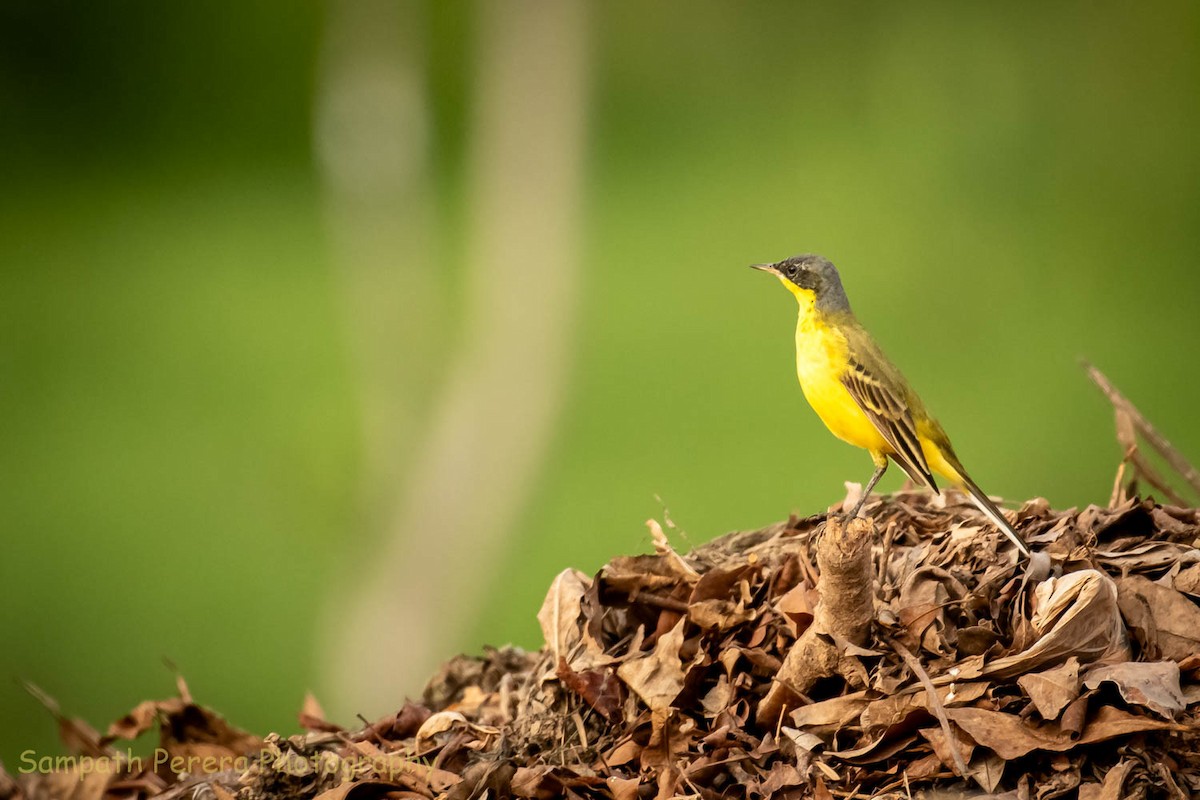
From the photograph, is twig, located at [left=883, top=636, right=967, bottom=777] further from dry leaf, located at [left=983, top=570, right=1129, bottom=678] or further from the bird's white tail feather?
the bird's white tail feather

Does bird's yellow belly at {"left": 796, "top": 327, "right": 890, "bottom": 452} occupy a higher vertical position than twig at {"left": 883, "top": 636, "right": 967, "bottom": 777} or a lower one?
higher

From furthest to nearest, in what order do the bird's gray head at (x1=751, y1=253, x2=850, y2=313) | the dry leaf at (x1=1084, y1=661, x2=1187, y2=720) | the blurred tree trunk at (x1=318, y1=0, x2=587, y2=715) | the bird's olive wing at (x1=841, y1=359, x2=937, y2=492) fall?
the blurred tree trunk at (x1=318, y1=0, x2=587, y2=715)
the bird's gray head at (x1=751, y1=253, x2=850, y2=313)
the bird's olive wing at (x1=841, y1=359, x2=937, y2=492)
the dry leaf at (x1=1084, y1=661, x2=1187, y2=720)

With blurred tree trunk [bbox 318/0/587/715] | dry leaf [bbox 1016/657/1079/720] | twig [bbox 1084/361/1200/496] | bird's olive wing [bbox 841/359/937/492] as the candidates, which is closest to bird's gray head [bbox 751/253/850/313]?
bird's olive wing [bbox 841/359/937/492]

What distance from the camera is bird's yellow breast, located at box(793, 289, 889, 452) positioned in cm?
155

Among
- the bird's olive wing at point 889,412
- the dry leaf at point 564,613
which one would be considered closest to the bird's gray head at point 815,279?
the bird's olive wing at point 889,412

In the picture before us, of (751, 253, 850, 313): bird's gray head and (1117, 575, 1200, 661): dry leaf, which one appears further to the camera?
(751, 253, 850, 313): bird's gray head

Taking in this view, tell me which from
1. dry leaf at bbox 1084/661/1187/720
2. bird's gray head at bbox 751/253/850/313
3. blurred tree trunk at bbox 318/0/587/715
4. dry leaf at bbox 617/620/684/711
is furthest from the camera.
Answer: blurred tree trunk at bbox 318/0/587/715

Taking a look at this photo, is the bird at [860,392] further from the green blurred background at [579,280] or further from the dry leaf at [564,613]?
the green blurred background at [579,280]

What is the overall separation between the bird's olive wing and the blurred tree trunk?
2.34 m

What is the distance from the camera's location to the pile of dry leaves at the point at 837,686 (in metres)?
1.01

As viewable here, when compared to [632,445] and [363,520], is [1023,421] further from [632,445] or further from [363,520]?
[363,520]

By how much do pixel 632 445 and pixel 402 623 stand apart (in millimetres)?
970

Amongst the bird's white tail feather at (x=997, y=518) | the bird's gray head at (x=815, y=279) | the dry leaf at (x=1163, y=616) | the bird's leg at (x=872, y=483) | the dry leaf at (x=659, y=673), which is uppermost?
the bird's gray head at (x=815, y=279)

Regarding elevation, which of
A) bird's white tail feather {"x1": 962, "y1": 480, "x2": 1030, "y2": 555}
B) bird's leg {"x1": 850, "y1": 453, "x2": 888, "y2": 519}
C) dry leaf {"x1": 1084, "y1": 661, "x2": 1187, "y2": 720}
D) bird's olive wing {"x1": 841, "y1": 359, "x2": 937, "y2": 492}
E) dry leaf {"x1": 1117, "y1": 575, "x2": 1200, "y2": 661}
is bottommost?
dry leaf {"x1": 1084, "y1": 661, "x2": 1187, "y2": 720}
